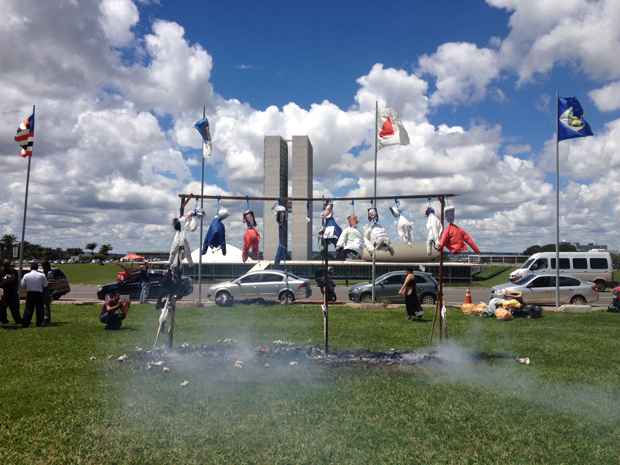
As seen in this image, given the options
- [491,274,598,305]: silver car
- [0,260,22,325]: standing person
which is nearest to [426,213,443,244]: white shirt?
[491,274,598,305]: silver car

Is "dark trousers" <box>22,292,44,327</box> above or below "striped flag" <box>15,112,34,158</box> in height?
below

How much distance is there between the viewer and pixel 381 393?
7.25 m

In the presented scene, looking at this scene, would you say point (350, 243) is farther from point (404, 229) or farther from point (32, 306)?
point (32, 306)

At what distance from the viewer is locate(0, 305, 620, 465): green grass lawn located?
514 centimetres

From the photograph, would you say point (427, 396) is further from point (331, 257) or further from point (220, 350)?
point (331, 257)

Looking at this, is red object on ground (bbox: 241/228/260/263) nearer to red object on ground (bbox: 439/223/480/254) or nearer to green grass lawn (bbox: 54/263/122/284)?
red object on ground (bbox: 439/223/480/254)

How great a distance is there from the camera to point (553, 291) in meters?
19.7

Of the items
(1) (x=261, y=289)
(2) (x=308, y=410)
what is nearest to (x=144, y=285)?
(1) (x=261, y=289)

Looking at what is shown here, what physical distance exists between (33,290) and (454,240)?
11.5 metres

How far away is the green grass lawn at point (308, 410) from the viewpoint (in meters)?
5.14

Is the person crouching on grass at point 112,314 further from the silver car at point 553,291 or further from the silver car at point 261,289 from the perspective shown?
the silver car at point 553,291

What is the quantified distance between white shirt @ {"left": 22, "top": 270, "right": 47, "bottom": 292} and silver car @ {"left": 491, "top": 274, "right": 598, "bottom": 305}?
1604 cm

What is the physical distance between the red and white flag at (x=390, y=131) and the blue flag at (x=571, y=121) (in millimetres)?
7875

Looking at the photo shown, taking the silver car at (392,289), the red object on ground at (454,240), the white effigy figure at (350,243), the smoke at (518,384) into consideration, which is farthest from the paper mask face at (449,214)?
the silver car at (392,289)
